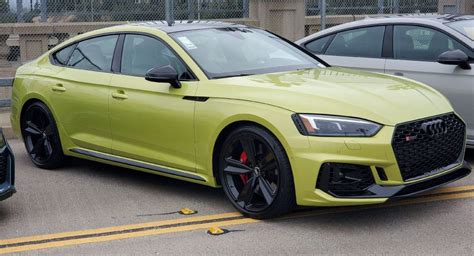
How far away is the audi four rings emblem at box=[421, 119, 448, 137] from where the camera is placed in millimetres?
4912

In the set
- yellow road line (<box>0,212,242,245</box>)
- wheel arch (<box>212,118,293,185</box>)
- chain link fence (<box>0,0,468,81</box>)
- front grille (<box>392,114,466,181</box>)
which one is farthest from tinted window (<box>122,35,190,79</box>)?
chain link fence (<box>0,0,468,81</box>)

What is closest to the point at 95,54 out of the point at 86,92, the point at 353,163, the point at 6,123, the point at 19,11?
the point at 86,92

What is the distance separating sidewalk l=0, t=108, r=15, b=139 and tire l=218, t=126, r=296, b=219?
479cm

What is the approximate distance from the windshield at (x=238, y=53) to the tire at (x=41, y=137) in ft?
6.20

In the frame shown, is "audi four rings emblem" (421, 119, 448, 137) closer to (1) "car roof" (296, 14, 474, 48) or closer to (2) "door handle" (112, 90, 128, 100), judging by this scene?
(1) "car roof" (296, 14, 474, 48)

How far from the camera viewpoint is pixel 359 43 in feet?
25.3

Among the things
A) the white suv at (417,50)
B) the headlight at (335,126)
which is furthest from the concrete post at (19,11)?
the headlight at (335,126)

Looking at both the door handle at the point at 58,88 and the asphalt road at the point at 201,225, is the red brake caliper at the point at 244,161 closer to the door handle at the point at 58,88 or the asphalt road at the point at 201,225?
the asphalt road at the point at 201,225

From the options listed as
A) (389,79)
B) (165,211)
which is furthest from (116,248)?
(389,79)

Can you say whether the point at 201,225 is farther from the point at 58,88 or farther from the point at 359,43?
the point at 359,43

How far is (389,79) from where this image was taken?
18.6 ft

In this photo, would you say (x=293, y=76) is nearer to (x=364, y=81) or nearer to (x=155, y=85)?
(x=364, y=81)

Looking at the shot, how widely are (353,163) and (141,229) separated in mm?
1726

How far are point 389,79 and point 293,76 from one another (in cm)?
83
